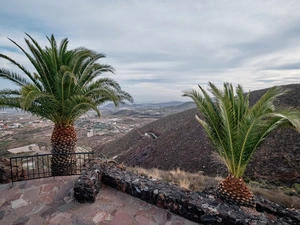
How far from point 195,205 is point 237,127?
2.47m

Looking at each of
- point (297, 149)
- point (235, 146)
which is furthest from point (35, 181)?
point (297, 149)

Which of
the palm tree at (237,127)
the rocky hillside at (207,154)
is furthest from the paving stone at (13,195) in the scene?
the rocky hillside at (207,154)

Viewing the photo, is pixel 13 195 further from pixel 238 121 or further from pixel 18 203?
pixel 238 121

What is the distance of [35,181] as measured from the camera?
619 cm

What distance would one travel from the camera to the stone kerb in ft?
13.6

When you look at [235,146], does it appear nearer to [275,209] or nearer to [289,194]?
[275,209]

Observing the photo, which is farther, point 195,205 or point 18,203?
point 18,203

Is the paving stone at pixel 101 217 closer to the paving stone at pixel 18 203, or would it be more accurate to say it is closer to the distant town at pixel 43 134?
the paving stone at pixel 18 203

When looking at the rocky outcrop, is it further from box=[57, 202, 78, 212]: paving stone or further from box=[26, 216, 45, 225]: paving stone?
box=[26, 216, 45, 225]: paving stone

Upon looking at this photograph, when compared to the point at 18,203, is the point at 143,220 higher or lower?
lower

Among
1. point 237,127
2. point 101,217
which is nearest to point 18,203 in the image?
point 101,217

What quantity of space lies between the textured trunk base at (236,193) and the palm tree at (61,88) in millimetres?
4861

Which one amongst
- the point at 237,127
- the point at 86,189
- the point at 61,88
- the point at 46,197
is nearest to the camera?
the point at 86,189

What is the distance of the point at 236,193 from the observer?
4.80 metres
